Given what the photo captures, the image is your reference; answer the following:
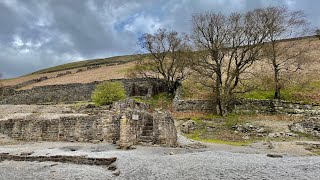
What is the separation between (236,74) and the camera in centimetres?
4106

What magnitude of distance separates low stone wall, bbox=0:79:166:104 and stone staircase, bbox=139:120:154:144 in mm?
28097

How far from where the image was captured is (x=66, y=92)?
60344mm

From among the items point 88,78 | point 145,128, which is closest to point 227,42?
point 145,128

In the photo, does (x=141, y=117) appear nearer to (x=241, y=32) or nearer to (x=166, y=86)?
(x=241, y=32)

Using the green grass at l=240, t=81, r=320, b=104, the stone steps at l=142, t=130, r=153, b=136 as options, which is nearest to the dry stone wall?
the green grass at l=240, t=81, r=320, b=104

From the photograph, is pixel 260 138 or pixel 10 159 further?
pixel 260 138

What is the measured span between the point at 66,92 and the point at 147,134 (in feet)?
130

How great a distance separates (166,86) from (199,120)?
17.2m

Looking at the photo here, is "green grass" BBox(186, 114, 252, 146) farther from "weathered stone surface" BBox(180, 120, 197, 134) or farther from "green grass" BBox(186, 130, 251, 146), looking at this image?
"weathered stone surface" BBox(180, 120, 197, 134)

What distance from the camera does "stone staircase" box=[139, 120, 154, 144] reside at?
2304 cm

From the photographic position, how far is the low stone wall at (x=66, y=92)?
54.4m

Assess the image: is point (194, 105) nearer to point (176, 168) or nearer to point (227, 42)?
point (227, 42)

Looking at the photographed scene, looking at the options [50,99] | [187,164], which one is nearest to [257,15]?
[187,164]

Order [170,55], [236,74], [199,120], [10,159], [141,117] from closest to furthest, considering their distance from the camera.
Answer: [10,159] → [141,117] → [199,120] → [236,74] → [170,55]
